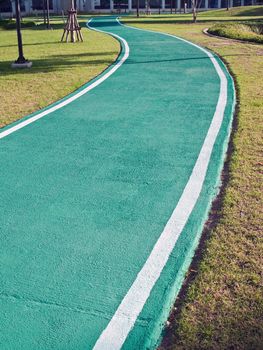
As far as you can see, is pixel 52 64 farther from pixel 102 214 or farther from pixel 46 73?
pixel 102 214

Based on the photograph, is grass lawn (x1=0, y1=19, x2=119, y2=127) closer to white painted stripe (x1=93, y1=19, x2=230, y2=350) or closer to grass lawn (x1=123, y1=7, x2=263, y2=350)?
white painted stripe (x1=93, y1=19, x2=230, y2=350)

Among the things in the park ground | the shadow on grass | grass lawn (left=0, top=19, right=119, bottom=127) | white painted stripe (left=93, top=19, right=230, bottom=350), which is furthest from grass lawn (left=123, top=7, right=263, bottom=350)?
the shadow on grass

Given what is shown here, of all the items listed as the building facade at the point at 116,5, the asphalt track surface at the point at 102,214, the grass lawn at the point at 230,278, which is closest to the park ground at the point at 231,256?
the grass lawn at the point at 230,278

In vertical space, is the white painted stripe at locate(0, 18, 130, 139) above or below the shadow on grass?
below

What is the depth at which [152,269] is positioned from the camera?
3588 mm

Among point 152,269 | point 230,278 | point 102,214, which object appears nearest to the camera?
point 230,278

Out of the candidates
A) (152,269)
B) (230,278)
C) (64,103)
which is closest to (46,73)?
(64,103)

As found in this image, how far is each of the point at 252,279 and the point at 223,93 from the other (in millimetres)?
7339

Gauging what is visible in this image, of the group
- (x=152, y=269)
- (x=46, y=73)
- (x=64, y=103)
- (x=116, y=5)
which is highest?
(x=116, y=5)

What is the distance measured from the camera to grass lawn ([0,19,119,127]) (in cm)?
938

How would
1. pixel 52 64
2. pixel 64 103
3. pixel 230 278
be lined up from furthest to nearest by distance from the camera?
pixel 52 64 < pixel 64 103 < pixel 230 278

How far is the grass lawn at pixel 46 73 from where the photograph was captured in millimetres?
9375

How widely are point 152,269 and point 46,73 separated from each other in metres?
10.5

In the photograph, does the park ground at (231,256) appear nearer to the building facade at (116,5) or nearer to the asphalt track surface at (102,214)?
the asphalt track surface at (102,214)
